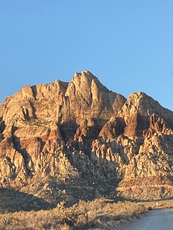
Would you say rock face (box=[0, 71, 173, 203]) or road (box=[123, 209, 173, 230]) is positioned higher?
→ rock face (box=[0, 71, 173, 203])

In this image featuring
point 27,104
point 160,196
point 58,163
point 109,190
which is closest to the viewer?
point 160,196

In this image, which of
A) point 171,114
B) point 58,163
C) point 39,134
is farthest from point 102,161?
point 171,114

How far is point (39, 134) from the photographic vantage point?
179 m

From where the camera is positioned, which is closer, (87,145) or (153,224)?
(153,224)

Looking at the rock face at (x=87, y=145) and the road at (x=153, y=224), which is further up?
the rock face at (x=87, y=145)

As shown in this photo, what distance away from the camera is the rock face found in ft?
472

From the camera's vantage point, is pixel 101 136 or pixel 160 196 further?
pixel 101 136

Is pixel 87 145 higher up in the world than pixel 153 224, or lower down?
higher up

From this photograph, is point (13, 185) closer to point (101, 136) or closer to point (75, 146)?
point (75, 146)

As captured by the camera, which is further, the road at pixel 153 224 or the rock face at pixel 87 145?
the rock face at pixel 87 145

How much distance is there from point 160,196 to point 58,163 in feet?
128

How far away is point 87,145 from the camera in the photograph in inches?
6811

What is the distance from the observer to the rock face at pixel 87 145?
14375cm

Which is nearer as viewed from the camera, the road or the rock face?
the road
